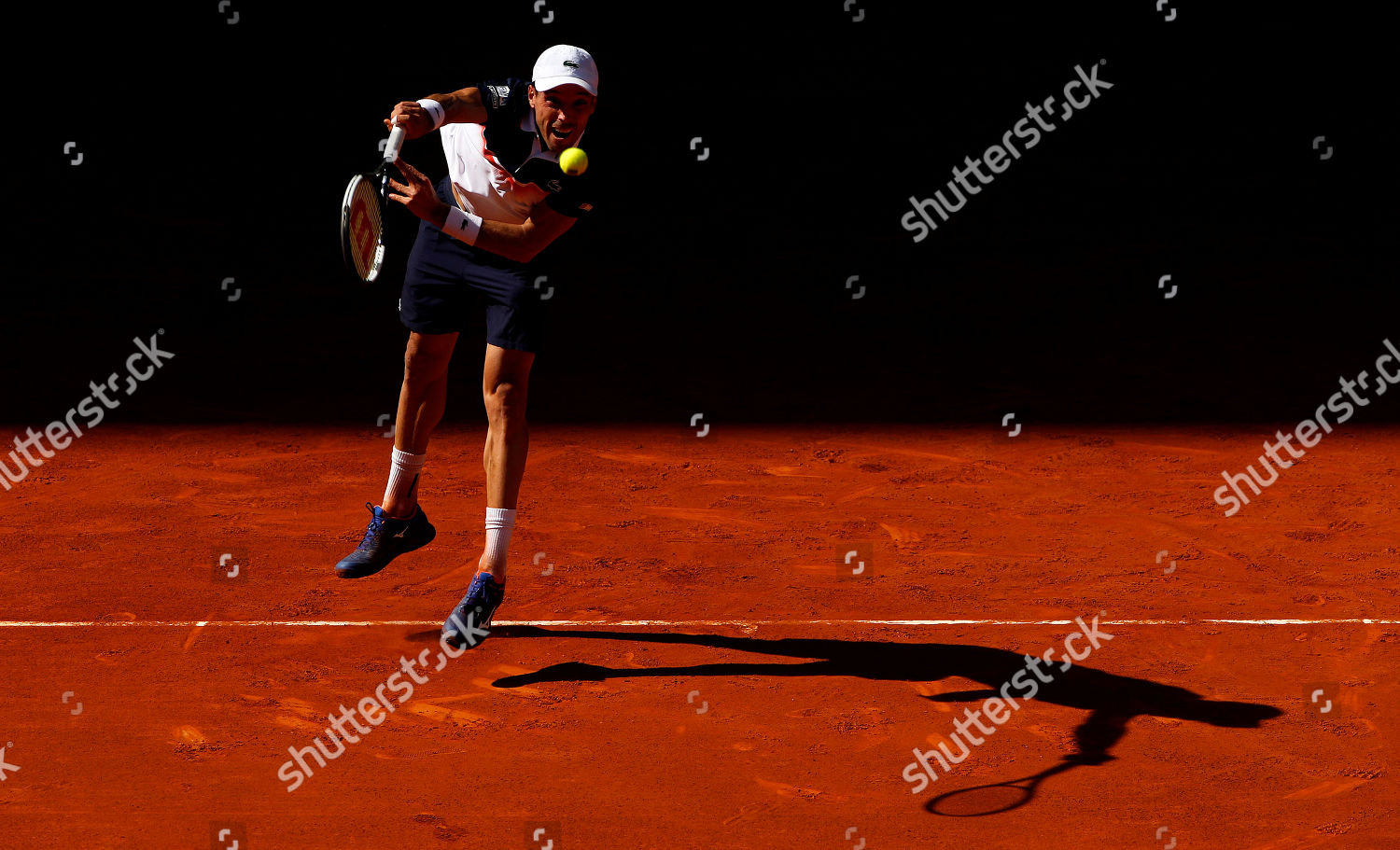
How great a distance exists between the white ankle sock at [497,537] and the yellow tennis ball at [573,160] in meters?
1.21

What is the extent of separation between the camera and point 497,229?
5762 millimetres

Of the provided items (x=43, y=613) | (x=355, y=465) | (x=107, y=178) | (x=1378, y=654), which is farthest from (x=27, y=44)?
(x=1378, y=654)

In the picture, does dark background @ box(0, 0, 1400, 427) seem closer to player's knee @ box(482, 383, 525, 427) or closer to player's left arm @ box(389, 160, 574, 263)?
player's left arm @ box(389, 160, 574, 263)

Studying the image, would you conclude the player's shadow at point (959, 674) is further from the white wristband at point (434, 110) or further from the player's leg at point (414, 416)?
the white wristband at point (434, 110)

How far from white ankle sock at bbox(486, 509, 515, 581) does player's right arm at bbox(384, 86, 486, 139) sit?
133cm

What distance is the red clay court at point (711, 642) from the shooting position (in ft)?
15.6

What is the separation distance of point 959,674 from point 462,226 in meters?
2.29

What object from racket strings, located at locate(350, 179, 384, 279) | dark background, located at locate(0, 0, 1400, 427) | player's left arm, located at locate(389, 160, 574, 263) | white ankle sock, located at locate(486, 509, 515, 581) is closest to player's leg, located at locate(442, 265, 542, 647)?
white ankle sock, located at locate(486, 509, 515, 581)

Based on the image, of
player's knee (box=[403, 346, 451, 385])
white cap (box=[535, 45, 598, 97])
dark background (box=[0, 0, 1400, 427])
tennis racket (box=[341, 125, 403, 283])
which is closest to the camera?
tennis racket (box=[341, 125, 403, 283])

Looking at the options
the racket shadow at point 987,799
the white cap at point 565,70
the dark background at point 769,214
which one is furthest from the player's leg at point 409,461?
the racket shadow at point 987,799

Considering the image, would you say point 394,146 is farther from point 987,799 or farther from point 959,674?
point 987,799

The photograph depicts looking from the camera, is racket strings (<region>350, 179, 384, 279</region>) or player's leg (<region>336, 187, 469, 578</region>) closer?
racket strings (<region>350, 179, 384, 279</region>)

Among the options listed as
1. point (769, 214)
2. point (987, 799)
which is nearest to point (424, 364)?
point (987, 799)

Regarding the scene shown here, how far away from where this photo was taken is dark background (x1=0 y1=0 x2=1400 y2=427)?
9781 millimetres
